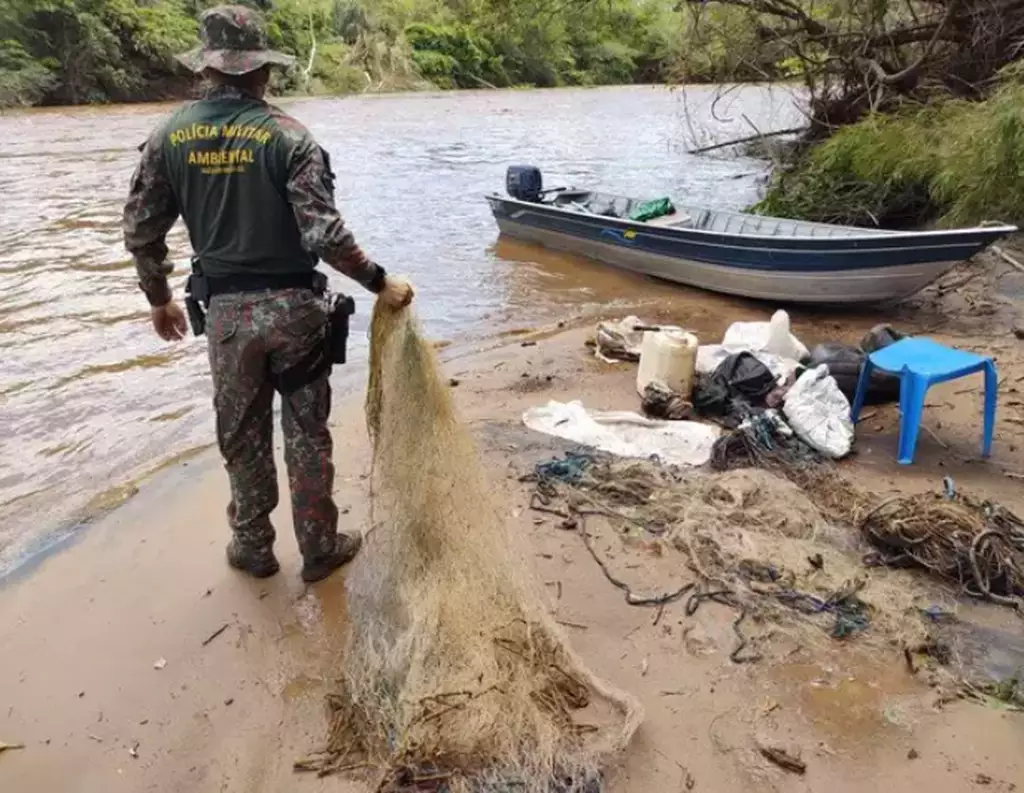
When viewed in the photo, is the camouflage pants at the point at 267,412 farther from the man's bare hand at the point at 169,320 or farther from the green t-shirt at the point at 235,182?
the man's bare hand at the point at 169,320

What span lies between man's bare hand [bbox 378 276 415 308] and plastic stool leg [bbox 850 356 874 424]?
3.23m

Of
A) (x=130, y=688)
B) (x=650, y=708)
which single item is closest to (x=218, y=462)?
(x=130, y=688)

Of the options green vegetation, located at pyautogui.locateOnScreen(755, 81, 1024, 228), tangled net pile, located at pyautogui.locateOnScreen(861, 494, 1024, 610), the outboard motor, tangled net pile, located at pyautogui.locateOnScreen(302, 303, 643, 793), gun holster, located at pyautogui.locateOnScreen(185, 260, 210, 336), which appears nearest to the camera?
tangled net pile, located at pyautogui.locateOnScreen(302, 303, 643, 793)

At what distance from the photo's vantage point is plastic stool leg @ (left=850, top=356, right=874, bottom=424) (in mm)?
5277

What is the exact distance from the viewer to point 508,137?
25.9m

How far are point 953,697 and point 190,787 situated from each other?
8.86 ft

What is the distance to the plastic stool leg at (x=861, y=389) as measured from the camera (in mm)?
5277

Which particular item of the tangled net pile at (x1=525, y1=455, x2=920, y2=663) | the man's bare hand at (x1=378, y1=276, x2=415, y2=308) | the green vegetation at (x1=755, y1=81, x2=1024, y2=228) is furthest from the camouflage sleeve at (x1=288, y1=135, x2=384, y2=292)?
the green vegetation at (x1=755, y1=81, x2=1024, y2=228)

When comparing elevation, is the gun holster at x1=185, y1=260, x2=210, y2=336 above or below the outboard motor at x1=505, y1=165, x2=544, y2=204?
above

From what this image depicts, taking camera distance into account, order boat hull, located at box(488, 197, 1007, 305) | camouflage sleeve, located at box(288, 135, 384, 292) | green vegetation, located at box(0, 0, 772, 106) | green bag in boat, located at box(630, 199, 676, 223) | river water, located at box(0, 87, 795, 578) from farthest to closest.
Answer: green vegetation, located at box(0, 0, 772, 106), green bag in boat, located at box(630, 199, 676, 223), boat hull, located at box(488, 197, 1007, 305), river water, located at box(0, 87, 795, 578), camouflage sleeve, located at box(288, 135, 384, 292)

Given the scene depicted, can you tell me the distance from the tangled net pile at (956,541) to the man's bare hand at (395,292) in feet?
8.19

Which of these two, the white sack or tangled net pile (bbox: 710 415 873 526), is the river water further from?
tangled net pile (bbox: 710 415 873 526)

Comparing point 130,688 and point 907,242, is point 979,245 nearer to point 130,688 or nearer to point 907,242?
point 907,242

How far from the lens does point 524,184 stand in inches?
479
